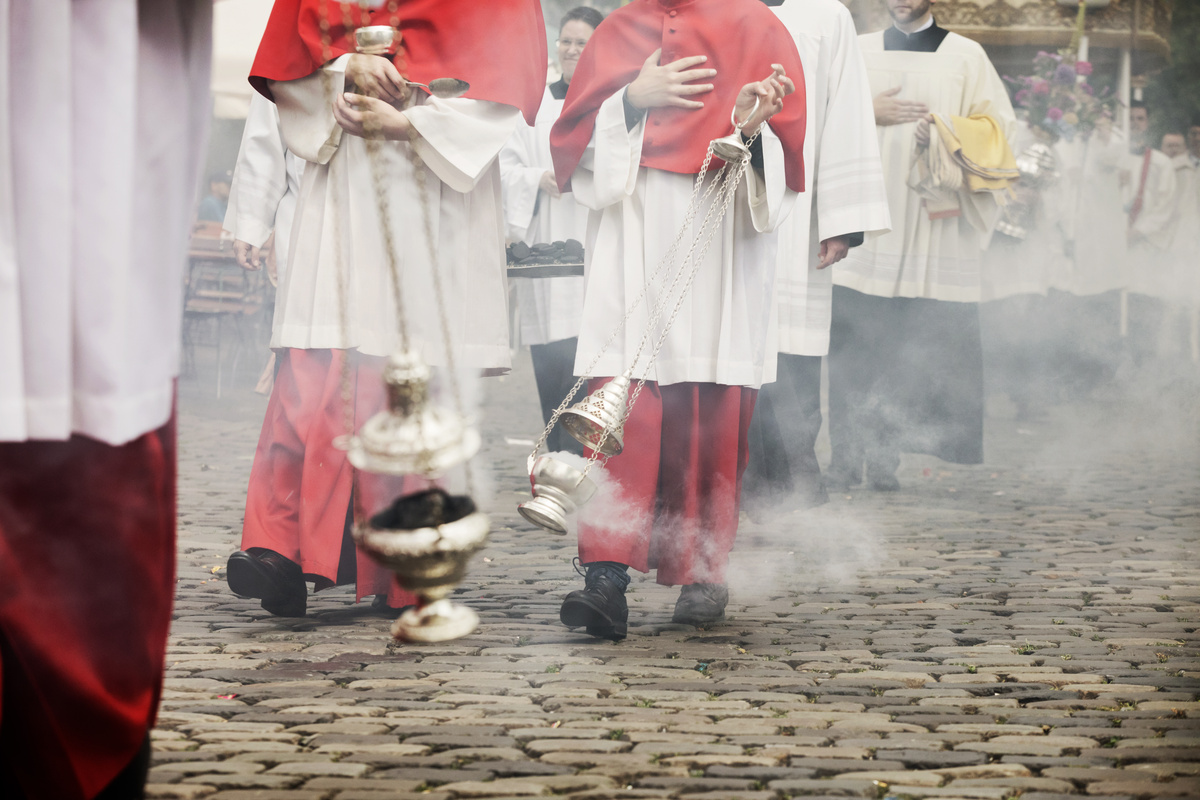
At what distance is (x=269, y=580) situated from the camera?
3.56m

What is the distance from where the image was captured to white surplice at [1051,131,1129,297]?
1000cm

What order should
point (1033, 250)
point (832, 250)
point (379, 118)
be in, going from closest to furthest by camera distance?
point (379, 118) → point (832, 250) → point (1033, 250)

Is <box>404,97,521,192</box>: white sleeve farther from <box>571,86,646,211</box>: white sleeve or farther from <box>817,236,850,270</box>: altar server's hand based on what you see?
<box>817,236,850,270</box>: altar server's hand

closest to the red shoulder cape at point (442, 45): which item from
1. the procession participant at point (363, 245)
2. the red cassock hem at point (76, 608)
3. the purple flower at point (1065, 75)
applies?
the procession participant at point (363, 245)

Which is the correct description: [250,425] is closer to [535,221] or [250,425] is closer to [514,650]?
[535,221]

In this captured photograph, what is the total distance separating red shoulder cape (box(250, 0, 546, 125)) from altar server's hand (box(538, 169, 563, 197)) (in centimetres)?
228

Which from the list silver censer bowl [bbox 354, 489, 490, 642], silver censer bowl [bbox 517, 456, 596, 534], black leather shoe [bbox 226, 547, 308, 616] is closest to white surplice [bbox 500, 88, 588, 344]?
black leather shoe [bbox 226, 547, 308, 616]

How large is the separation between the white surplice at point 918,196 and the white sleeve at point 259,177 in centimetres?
355

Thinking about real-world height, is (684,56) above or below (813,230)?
above

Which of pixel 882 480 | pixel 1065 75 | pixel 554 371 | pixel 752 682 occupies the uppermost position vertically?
pixel 1065 75

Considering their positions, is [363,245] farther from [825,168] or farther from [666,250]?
[825,168]

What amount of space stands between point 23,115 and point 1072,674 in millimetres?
2814

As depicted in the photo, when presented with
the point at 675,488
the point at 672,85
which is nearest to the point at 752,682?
the point at 675,488

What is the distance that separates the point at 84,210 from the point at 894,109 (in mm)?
5648
